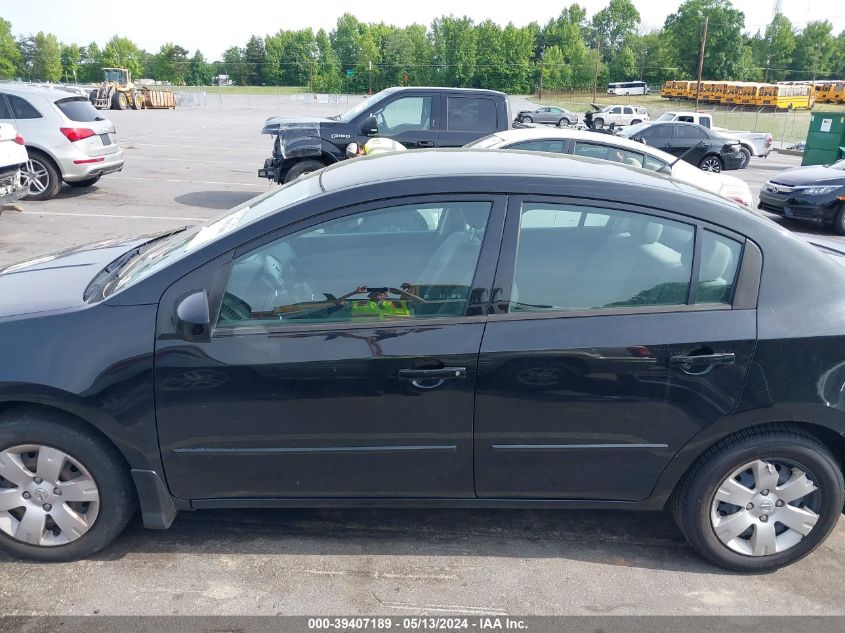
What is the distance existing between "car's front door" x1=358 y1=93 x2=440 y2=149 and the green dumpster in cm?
Answer: 1327

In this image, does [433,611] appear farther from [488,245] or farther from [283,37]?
[283,37]

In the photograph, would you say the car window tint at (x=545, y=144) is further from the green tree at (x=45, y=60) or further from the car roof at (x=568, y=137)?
the green tree at (x=45, y=60)

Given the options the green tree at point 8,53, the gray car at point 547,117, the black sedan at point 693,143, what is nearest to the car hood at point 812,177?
the black sedan at point 693,143

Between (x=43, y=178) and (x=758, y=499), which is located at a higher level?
(x=43, y=178)

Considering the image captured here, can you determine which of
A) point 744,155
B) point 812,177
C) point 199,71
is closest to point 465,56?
point 199,71

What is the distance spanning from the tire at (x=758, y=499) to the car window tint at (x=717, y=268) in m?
0.58

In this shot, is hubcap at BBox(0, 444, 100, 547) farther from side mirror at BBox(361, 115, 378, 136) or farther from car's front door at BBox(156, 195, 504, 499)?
side mirror at BBox(361, 115, 378, 136)

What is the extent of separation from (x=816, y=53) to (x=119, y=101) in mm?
94010

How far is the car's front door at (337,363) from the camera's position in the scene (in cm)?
268

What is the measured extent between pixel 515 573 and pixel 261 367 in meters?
1.37

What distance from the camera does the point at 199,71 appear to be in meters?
97.1

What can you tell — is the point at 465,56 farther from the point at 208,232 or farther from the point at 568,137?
the point at 208,232

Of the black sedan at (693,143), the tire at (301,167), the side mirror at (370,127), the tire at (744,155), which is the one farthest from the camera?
the tire at (744,155)

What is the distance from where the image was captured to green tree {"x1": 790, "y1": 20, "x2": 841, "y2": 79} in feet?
322
